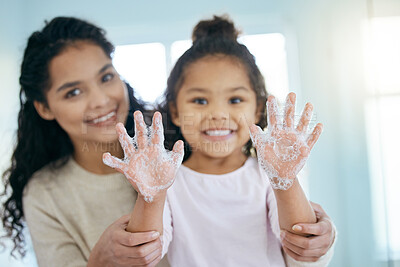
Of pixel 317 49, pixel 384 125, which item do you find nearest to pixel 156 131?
pixel 317 49

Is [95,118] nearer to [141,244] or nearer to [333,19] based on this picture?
[141,244]

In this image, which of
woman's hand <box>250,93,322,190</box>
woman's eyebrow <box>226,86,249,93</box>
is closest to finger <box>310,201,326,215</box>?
woman's hand <box>250,93,322,190</box>

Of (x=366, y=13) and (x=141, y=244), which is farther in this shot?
(x=366, y=13)

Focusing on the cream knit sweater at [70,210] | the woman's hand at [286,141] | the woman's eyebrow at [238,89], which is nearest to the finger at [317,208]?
the woman's hand at [286,141]

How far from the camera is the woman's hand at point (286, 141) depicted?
18.2 inches

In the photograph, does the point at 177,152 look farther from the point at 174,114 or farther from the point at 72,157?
the point at 72,157

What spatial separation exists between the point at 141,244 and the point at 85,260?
26cm

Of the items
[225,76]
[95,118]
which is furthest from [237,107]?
[95,118]

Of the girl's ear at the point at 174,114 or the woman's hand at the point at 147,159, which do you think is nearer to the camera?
the woman's hand at the point at 147,159

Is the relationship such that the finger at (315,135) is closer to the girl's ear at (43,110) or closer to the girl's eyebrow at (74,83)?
the girl's eyebrow at (74,83)

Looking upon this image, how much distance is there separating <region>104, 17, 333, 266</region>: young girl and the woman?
6 cm

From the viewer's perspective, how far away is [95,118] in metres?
0.64

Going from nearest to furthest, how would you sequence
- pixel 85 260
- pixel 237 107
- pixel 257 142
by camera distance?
1. pixel 257 142
2. pixel 237 107
3. pixel 85 260

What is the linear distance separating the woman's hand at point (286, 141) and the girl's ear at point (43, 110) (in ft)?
1.48
